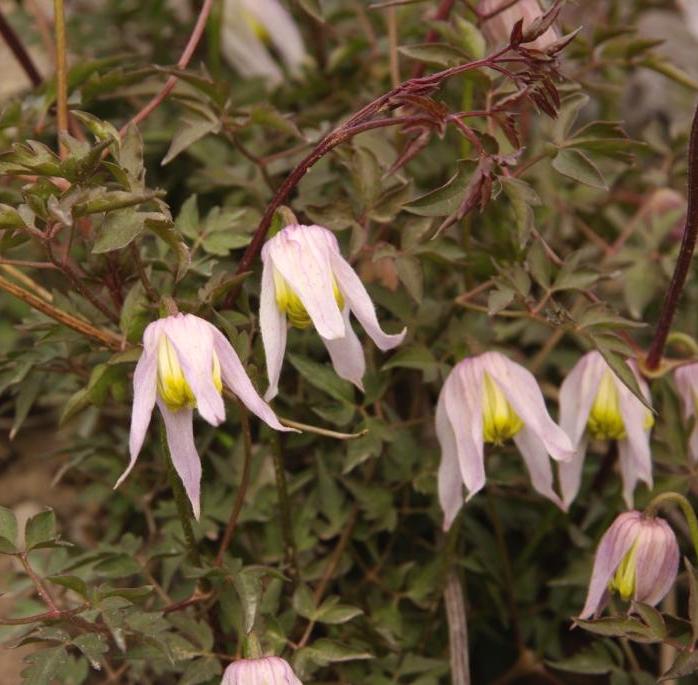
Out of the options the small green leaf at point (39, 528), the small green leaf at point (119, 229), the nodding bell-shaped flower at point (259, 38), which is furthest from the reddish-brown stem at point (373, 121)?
the nodding bell-shaped flower at point (259, 38)

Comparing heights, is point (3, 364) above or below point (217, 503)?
above

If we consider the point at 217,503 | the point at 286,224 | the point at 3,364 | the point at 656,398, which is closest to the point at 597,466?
the point at 656,398

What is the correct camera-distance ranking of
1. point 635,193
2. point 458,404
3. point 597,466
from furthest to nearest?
point 635,193 → point 597,466 → point 458,404

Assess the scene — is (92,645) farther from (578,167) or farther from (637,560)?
(578,167)

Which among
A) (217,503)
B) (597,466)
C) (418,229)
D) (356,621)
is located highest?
(418,229)

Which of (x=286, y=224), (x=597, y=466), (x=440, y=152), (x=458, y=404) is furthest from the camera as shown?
(x=440, y=152)

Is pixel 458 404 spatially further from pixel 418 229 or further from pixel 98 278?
pixel 98 278
